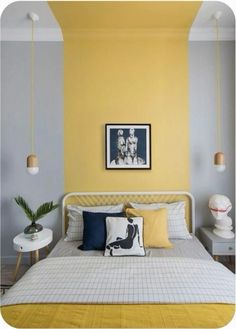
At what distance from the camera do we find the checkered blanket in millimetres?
1401

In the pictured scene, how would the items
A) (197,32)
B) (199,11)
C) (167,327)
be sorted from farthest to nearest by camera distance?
(197,32)
(199,11)
(167,327)

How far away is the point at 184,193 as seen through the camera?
2.77 meters

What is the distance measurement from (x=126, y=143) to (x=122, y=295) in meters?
1.68

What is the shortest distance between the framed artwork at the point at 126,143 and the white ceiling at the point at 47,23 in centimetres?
120

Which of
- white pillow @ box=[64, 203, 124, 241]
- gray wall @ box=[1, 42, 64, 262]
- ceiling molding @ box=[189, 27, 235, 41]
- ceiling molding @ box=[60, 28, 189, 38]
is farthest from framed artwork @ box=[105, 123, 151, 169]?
ceiling molding @ box=[189, 27, 235, 41]

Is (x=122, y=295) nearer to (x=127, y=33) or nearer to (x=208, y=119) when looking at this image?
(x=208, y=119)

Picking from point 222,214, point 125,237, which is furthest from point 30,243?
point 222,214

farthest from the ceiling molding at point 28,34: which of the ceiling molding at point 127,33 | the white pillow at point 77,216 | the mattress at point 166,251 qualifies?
the mattress at point 166,251

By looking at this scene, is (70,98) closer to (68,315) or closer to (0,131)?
(0,131)

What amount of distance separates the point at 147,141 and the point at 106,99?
68 centimetres

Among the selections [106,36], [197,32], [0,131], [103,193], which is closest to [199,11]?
Answer: [197,32]

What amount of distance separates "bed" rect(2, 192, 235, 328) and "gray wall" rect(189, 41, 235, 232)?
1.20m

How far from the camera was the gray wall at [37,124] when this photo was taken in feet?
9.17

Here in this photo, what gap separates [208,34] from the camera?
9.02 ft
